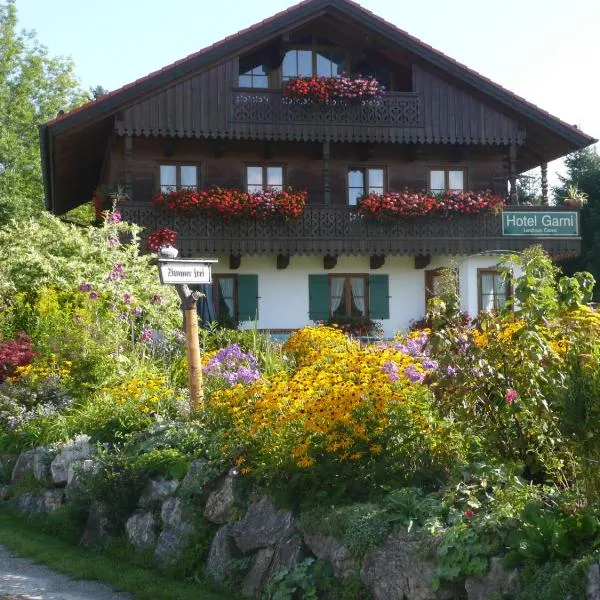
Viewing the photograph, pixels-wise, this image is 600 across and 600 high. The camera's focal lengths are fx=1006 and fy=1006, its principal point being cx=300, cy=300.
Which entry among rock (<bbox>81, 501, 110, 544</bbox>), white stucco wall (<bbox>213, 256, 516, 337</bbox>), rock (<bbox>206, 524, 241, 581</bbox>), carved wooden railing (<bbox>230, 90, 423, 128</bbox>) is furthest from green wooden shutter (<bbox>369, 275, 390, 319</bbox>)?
rock (<bbox>206, 524, 241, 581</bbox>)

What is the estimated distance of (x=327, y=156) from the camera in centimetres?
2319

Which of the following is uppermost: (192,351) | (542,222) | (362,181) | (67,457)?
(362,181)

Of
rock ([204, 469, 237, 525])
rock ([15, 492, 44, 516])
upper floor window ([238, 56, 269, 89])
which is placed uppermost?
upper floor window ([238, 56, 269, 89])

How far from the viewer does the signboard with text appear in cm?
949

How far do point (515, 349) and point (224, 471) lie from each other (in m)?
2.60

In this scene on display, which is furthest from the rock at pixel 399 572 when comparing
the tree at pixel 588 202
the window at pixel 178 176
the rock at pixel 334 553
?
the tree at pixel 588 202

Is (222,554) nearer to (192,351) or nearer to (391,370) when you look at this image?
(391,370)

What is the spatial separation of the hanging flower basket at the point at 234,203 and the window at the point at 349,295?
7.74 ft

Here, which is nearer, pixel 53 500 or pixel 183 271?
pixel 183 271

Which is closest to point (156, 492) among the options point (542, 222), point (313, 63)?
point (542, 222)

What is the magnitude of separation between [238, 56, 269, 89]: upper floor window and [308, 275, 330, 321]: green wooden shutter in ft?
15.5

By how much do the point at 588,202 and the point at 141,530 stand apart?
3254 cm

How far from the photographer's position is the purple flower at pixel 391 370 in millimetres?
7882

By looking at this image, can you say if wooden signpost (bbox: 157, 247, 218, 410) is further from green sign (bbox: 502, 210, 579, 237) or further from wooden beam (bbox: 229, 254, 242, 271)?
green sign (bbox: 502, 210, 579, 237)
